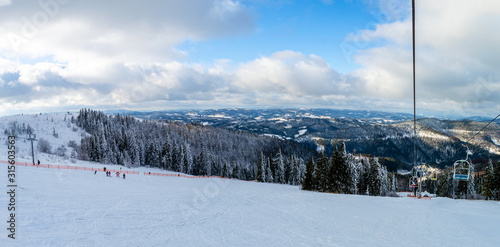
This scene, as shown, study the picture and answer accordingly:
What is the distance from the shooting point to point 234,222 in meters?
15.0

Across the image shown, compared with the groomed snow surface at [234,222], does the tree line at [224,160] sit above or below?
below

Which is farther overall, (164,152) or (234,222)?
(164,152)

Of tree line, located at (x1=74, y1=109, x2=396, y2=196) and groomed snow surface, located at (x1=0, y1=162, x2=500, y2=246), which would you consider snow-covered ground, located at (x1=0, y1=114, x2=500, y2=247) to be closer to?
groomed snow surface, located at (x1=0, y1=162, x2=500, y2=246)

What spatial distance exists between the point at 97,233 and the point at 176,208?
7.03 meters

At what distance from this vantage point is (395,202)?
22.2 m

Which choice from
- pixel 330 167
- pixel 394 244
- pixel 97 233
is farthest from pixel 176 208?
pixel 330 167

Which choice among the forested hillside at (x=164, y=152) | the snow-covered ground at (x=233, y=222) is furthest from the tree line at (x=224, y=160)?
the snow-covered ground at (x=233, y=222)

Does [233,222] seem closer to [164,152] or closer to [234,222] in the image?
[234,222]

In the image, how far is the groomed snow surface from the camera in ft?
37.2

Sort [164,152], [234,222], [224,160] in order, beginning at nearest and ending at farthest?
[234,222] → [164,152] → [224,160]

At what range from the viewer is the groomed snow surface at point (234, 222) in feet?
37.2

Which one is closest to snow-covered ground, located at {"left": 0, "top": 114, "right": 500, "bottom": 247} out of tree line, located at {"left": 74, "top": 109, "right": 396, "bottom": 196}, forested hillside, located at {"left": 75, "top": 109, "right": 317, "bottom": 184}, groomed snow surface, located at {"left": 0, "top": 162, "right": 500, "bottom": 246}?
groomed snow surface, located at {"left": 0, "top": 162, "right": 500, "bottom": 246}

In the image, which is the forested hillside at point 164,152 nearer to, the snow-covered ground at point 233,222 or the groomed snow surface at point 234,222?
the snow-covered ground at point 233,222

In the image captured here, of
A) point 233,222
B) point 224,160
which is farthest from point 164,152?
point 233,222
